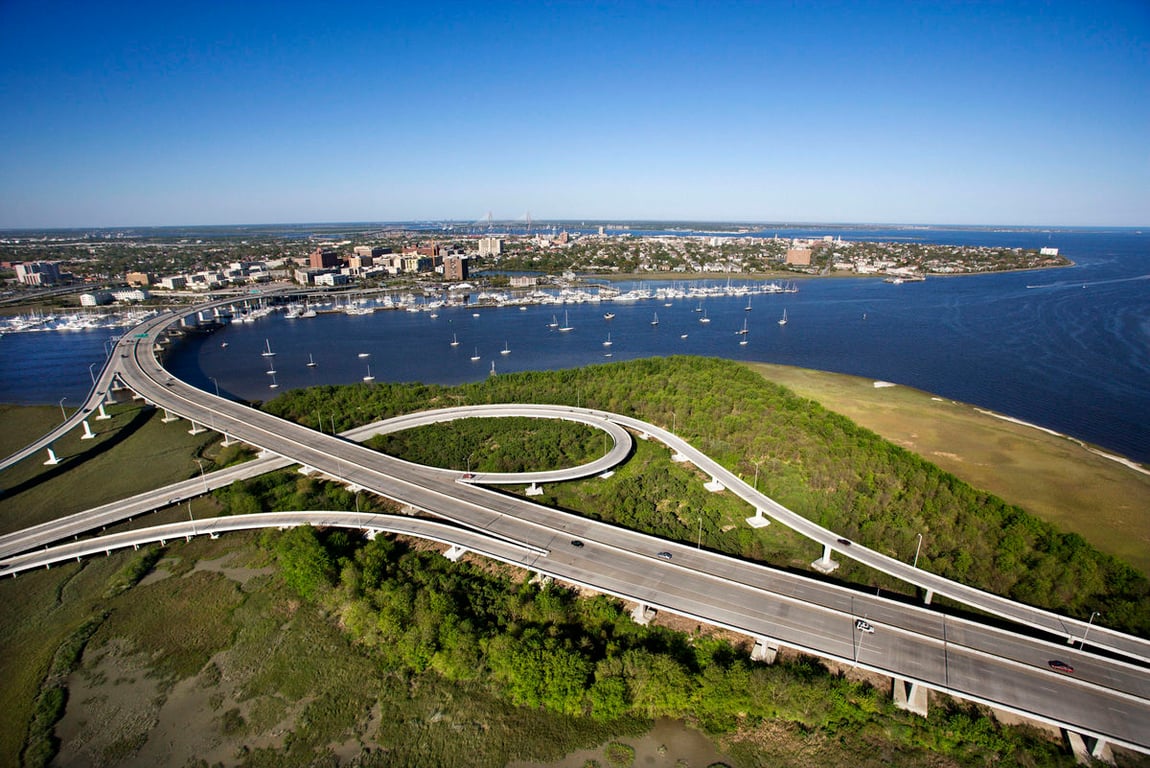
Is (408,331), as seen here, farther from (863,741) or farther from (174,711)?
(863,741)

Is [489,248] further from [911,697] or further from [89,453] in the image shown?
[911,697]

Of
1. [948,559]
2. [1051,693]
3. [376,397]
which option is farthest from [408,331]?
[1051,693]

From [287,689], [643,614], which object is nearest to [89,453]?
[287,689]

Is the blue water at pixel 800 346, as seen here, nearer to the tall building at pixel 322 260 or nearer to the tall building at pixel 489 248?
the tall building at pixel 322 260


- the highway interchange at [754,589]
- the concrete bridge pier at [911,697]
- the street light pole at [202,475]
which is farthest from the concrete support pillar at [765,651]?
the street light pole at [202,475]

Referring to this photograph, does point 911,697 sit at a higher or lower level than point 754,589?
lower

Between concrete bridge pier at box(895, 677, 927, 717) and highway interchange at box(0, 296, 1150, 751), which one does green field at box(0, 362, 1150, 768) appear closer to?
concrete bridge pier at box(895, 677, 927, 717)
